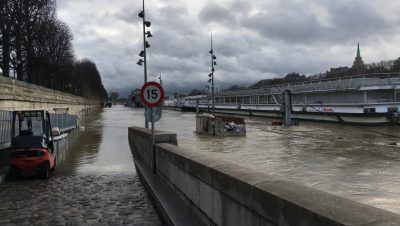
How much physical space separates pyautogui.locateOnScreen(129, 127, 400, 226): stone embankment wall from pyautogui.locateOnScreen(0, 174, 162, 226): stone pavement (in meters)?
1.55

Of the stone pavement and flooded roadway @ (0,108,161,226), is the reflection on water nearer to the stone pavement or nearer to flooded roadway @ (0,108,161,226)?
flooded roadway @ (0,108,161,226)

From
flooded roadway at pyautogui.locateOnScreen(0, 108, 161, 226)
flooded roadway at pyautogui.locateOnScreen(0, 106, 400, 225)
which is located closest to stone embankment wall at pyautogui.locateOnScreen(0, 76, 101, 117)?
flooded roadway at pyautogui.locateOnScreen(0, 106, 400, 225)

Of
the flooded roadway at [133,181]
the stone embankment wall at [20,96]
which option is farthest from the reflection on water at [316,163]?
the stone embankment wall at [20,96]

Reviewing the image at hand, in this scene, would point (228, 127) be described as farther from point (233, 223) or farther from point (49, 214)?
point (233, 223)

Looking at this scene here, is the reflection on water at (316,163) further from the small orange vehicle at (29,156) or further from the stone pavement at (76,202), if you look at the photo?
the stone pavement at (76,202)

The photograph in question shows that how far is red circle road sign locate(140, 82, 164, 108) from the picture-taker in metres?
14.3

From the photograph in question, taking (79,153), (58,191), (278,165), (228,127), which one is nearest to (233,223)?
(58,191)

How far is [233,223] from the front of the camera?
5836mm

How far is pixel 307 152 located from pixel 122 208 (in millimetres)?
17614

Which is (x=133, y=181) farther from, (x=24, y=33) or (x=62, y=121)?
A: (x=24, y=33)

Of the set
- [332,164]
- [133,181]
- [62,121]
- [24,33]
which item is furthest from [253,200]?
[24,33]

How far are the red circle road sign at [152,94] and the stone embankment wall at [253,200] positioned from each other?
4761mm

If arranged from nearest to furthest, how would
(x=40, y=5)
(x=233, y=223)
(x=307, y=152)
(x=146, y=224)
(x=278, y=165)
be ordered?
(x=233, y=223) → (x=146, y=224) → (x=278, y=165) → (x=307, y=152) → (x=40, y=5)

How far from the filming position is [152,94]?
47.1ft
